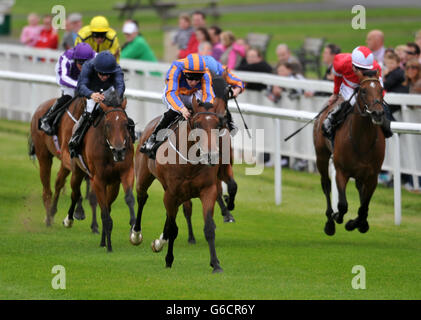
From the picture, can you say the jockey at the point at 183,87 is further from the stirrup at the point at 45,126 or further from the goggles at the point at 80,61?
the stirrup at the point at 45,126

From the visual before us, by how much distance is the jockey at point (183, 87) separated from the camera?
32.3 feet

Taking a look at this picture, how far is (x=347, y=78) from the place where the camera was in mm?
11320

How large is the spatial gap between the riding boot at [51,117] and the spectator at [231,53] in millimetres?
5009

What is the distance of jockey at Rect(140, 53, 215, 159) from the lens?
986cm

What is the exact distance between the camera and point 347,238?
1155cm

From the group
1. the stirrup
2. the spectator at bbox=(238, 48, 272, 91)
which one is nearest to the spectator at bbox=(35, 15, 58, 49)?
→ the spectator at bbox=(238, 48, 272, 91)

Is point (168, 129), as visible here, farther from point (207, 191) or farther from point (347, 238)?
point (347, 238)

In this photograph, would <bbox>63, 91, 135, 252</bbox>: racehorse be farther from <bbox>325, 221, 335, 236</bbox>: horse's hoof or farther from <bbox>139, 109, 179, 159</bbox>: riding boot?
<bbox>325, 221, 335, 236</bbox>: horse's hoof

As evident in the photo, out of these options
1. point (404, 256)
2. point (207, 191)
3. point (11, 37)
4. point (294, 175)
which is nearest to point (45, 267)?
point (207, 191)

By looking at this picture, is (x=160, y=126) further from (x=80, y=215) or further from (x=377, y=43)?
(x=377, y=43)

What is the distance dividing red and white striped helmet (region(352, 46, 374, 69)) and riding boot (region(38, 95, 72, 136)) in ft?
11.2
